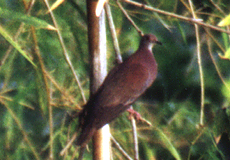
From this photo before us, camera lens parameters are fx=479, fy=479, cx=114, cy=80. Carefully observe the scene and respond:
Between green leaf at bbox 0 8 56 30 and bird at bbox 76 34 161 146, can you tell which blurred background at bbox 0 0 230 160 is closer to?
bird at bbox 76 34 161 146

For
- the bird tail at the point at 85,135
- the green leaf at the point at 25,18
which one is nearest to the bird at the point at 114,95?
the bird tail at the point at 85,135

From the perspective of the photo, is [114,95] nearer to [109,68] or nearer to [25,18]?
[109,68]

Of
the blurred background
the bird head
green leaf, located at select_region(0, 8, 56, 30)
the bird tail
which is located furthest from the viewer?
the bird head

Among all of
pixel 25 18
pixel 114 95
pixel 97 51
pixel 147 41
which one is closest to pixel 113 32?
pixel 97 51

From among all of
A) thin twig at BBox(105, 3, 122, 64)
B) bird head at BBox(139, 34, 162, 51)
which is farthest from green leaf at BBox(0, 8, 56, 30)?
bird head at BBox(139, 34, 162, 51)

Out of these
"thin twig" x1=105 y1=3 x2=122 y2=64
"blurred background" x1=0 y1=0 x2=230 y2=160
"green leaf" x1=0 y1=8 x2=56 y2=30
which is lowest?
"blurred background" x1=0 y1=0 x2=230 y2=160

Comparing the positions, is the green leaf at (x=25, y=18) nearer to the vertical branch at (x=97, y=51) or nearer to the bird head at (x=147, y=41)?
the vertical branch at (x=97, y=51)

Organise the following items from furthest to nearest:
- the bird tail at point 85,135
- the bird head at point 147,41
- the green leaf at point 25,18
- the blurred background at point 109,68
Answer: the bird head at point 147,41 → the blurred background at point 109,68 → the bird tail at point 85,135 → the green leaf at point 25,18

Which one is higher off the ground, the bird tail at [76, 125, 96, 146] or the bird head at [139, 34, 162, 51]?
the bird head at [139, 34, 162, 51]
